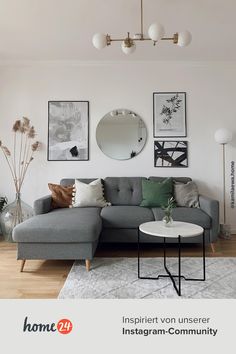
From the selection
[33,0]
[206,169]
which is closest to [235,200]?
[206,169]

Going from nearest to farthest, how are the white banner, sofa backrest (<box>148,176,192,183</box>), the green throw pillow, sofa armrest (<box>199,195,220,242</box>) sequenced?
the white banner < sofa armrest (<box>199,195,220,242</box>) < the green throw pillow < sofa backrest (<box>148,176,192,183</box>)

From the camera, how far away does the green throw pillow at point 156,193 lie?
3.26m

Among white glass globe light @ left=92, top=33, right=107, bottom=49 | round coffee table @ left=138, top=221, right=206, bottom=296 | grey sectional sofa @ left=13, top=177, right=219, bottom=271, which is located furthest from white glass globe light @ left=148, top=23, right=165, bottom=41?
grey sectional sofa @ left=13, top=177, right=219, bottom=271

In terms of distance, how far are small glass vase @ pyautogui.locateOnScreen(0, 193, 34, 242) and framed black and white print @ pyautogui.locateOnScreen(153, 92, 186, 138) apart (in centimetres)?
228

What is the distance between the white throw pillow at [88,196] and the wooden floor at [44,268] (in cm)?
57

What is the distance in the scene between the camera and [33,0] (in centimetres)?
229

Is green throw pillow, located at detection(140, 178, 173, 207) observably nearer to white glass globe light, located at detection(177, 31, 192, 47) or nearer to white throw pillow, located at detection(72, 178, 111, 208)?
white throw pillow, located at detection(72, 178, 111, 208)

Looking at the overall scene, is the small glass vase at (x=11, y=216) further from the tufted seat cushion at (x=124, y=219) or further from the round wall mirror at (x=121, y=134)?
the round wall mirror at (x=121, y=134)

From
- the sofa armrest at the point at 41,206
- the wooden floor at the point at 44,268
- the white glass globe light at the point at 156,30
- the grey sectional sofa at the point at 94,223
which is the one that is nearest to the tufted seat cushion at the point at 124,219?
the grey sectional sofa at the point at 94,223

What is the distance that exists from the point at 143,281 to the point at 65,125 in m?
2.54

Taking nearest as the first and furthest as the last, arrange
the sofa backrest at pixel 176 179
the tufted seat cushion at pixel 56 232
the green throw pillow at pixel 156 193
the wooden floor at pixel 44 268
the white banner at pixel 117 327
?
1. the white banner at pixel 117 327
2. the wooden floor at pixel 44 268
3. the tufted seat cushion at pixel 56 232
4. the green throw pillow at pixel 156 193
5. the sofa backrest at pixel 176 179

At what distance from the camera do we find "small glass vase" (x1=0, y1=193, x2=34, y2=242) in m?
3.43

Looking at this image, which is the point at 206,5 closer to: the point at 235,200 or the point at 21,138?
the point at 235,200

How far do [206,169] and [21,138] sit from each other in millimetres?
2865
